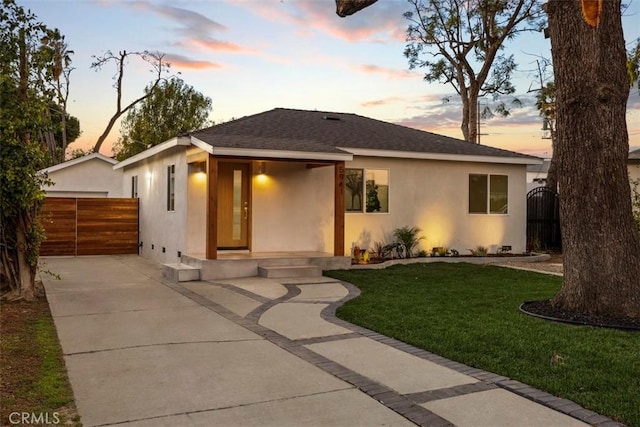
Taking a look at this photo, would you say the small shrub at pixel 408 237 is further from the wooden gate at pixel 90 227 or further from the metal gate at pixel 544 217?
the wooden gate at pixel 90 227

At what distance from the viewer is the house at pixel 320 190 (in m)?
12.0

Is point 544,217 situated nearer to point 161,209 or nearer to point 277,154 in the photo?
point 277,154

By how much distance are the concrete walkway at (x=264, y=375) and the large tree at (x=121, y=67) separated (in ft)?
92.3

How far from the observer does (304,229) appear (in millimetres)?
13164

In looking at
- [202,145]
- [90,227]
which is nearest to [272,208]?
[202,145]

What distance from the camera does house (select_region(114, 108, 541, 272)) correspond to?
12023 mm

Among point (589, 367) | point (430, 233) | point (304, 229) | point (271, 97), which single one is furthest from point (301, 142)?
point (271, 97)

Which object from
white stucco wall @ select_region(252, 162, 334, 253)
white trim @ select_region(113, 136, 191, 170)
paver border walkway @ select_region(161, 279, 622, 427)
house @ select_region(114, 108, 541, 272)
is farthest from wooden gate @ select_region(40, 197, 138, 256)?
paver border walkway @ select_region(161, 279, 622, 427)

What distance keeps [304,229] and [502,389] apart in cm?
926

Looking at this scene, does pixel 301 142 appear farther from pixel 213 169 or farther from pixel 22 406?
pixel 22 406

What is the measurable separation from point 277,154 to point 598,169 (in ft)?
19.9

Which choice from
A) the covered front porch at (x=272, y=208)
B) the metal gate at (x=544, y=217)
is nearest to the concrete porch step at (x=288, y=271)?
the covered front porch at (x=272, y=208)

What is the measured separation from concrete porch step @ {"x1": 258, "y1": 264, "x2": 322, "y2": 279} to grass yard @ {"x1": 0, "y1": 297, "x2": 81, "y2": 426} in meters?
4.53

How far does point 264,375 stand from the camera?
176 inches
